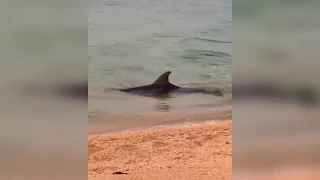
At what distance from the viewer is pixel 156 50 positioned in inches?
94.9

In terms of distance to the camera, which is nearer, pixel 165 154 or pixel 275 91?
pixel 165 154

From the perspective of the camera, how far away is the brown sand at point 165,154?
2320 mm

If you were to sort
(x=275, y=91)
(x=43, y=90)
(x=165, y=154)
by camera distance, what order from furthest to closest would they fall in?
(x=275, y=91), (x=165, y=154), (x=43, y=90)

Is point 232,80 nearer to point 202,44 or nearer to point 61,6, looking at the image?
point 202,44

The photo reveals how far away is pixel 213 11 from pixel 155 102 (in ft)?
2.63

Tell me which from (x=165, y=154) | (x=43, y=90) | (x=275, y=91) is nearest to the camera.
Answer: (x=43, y=90)

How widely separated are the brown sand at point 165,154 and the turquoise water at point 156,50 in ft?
0.60

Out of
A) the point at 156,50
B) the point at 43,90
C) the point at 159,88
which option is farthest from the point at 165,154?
the point at 43,90

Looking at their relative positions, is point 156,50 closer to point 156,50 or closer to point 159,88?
point 156,50

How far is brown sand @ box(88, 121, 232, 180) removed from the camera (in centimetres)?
232

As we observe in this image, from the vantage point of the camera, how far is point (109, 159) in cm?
233

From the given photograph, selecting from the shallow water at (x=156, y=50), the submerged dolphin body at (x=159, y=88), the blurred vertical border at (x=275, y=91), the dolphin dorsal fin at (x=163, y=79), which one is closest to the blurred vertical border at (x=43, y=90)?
the shallow water at (x=156, y=50)

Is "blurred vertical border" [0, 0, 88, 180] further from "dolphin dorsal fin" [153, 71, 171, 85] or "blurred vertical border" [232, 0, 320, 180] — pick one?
"blurred vertical border" [232, 0, 320, 180]

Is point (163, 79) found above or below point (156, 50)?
below
